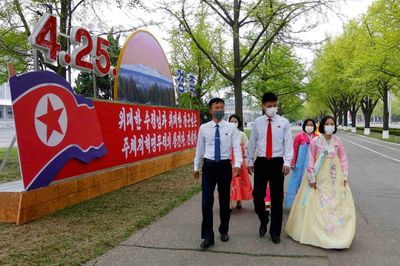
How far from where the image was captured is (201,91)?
2872 cm

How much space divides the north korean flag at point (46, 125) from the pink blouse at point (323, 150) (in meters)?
4.13

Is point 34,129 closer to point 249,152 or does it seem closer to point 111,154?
point 111,154

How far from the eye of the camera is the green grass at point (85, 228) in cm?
441

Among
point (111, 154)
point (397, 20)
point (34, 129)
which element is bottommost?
point (111, 154)

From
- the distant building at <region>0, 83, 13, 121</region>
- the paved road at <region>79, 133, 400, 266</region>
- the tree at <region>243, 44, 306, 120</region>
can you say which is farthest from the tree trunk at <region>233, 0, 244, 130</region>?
the distant building at <region>0, 83, 13, 121</region>

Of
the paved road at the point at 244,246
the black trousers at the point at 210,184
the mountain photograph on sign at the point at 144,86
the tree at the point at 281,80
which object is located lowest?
the paved road at the point at 244,246

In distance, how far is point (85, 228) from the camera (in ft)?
18.1

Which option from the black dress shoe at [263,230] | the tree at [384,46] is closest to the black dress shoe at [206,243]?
the black dress shoe at [263,230]

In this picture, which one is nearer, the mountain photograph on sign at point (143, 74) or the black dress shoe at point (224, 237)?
the black dress shoe at point (224, 237)

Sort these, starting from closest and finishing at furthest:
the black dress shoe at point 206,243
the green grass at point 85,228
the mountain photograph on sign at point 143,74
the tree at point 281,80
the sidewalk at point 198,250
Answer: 1. the sidewalk at point 198,250
2. the green grass at point 85,228
3. the black dress shoe at point 206,243
4. the mountain photograph on sign at point 143,74
5. the tree at point 281,80

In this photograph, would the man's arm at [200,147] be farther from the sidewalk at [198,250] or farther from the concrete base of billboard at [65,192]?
the concrete base of billboard at [65,192]

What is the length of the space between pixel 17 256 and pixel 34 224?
1442 millimetres

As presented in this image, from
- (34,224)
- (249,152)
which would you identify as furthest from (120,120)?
(249,152)

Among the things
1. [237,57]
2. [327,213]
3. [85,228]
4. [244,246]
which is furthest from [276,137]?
[237,57]
